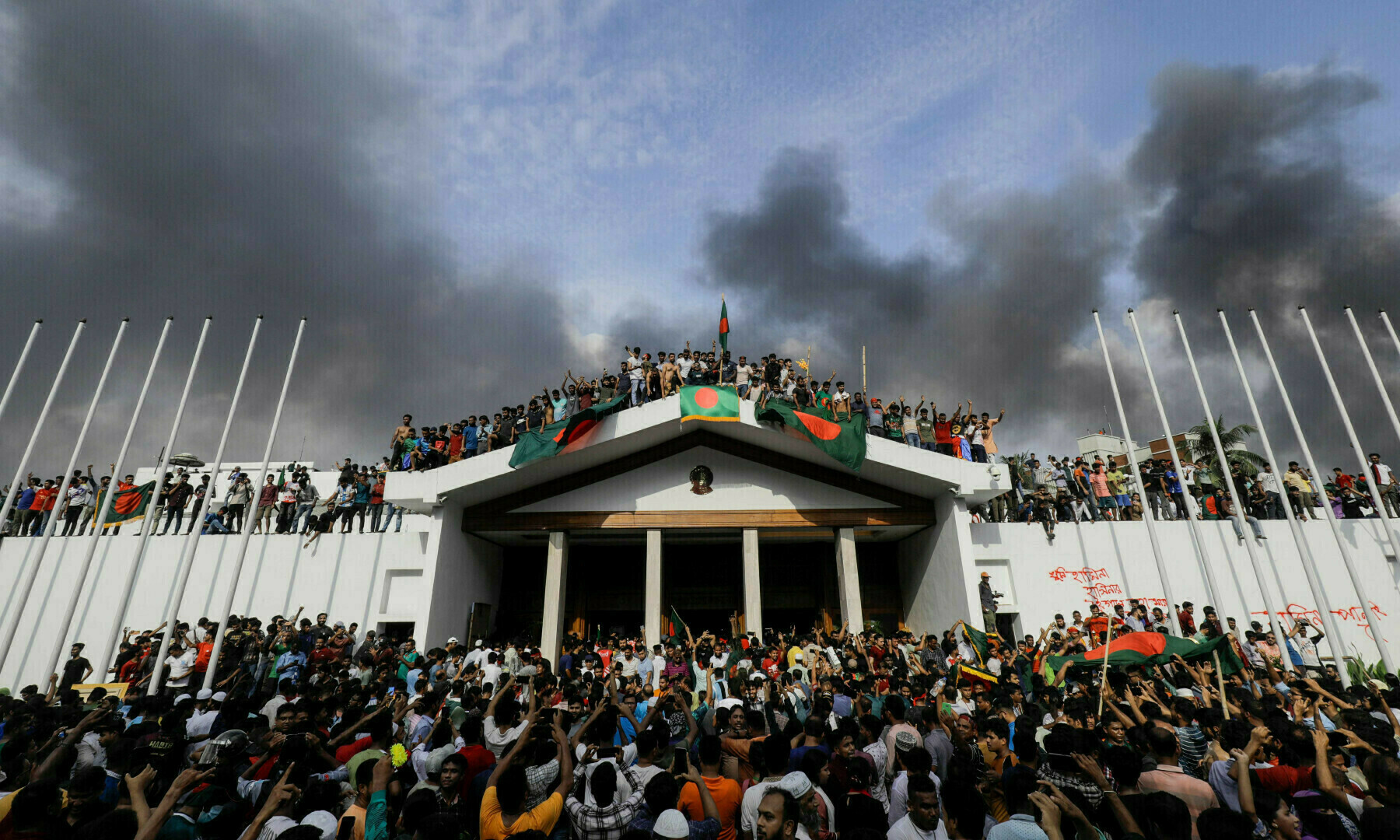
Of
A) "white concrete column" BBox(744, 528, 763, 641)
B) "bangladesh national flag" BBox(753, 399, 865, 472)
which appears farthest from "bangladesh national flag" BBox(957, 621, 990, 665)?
"white concrete column" BBox(744, 528, 763, 641)

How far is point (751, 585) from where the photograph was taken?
1720cm

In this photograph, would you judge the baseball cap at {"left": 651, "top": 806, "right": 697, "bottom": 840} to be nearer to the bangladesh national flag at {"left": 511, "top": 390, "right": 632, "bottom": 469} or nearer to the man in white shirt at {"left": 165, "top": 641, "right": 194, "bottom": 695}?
the man in white shirt at {"left": 165, "top": 641, "right": 194, "bottom": 695}

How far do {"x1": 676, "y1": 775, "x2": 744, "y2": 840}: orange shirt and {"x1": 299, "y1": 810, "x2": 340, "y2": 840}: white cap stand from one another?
2.08 metres

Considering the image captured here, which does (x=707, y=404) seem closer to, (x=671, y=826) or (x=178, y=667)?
(x=178, y=667)

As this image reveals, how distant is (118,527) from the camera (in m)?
18.3

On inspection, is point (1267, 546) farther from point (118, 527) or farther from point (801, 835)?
point (118, 527)

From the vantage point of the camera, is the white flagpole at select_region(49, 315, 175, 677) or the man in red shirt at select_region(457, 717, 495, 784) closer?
the man in red shirt at select_region(457, 717, 495, 784)

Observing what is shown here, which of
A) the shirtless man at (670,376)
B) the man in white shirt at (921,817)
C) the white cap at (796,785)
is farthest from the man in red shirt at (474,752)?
the shirtless man at (670,376)

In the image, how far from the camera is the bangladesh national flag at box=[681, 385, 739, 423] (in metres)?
16.6

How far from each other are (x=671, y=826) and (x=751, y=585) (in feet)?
46.1

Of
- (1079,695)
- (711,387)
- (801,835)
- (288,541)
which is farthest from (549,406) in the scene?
(801,835)

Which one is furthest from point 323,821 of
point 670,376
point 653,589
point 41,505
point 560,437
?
point 41,505

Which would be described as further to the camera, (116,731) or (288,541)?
(288,541)

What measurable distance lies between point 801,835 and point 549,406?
15.0 meters
